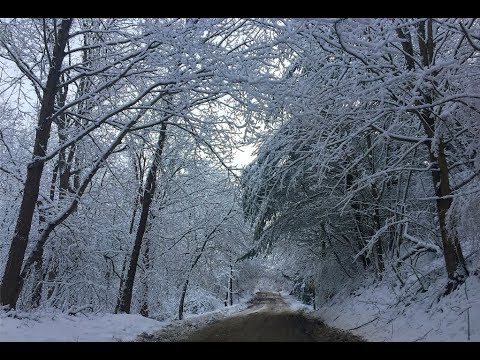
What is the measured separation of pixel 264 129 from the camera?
11.5 m

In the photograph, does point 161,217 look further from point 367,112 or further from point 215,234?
point 367,112

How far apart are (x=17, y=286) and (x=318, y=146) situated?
7279mm

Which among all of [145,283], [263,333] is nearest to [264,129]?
[263,333]

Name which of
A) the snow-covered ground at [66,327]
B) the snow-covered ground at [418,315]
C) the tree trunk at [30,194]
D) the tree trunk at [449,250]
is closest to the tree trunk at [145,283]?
the snow-covered ground at [66,327]

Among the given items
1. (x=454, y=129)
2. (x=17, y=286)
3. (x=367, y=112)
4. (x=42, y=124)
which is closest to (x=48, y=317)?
(x=17, y=286)

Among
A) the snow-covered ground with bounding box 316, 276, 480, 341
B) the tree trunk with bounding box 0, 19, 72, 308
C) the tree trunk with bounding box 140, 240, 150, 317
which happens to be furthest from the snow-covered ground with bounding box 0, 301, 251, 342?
the tree trunk with bounding box 140, 240, 150, 317

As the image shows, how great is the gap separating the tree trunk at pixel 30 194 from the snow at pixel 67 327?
70 cm

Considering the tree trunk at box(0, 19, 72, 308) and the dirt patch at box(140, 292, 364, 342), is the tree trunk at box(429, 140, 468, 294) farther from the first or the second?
the tree trunk at box(0, 19, 72, 308)

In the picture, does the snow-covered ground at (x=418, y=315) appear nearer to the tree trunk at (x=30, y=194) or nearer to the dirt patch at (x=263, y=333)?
the dirt patch at (x=263, y=333)

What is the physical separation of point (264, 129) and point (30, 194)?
595 cm

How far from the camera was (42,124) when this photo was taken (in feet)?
33.2
